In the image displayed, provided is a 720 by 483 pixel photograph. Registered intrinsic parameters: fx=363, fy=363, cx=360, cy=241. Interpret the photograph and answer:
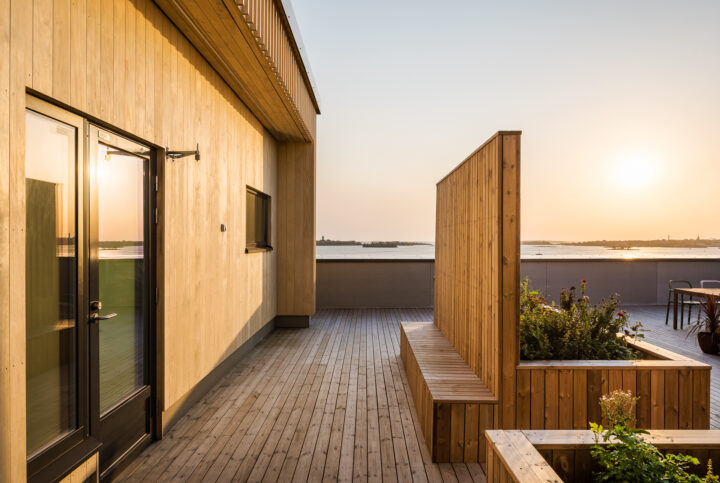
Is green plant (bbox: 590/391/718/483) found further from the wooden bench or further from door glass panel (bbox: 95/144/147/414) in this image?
door glass panel (bbox: 95/144/147/414)

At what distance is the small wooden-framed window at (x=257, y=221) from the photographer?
195 inches

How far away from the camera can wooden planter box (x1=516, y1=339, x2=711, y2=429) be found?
7.73ft

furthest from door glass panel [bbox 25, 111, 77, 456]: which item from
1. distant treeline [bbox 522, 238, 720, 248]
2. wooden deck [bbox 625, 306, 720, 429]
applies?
distant treeline [bbox 522, 238, 720, 248]

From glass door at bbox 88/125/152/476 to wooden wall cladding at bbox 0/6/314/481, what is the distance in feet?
0.45

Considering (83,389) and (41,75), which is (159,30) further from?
(83,389)

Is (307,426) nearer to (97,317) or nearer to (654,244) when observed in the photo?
(97,317)

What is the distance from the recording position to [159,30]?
251cm

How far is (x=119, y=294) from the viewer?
A: 7.34ft

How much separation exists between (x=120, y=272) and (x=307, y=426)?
1.74 m

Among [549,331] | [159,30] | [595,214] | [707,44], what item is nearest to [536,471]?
[549,331]

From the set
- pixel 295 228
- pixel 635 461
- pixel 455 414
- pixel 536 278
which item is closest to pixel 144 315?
pixel 455 414

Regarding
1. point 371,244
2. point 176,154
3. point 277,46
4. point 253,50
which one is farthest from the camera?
point 371,244

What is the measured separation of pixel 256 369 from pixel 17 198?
321 centimetres

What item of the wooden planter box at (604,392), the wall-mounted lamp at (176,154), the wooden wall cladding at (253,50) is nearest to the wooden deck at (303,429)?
the wooden planter box at (604,392)
